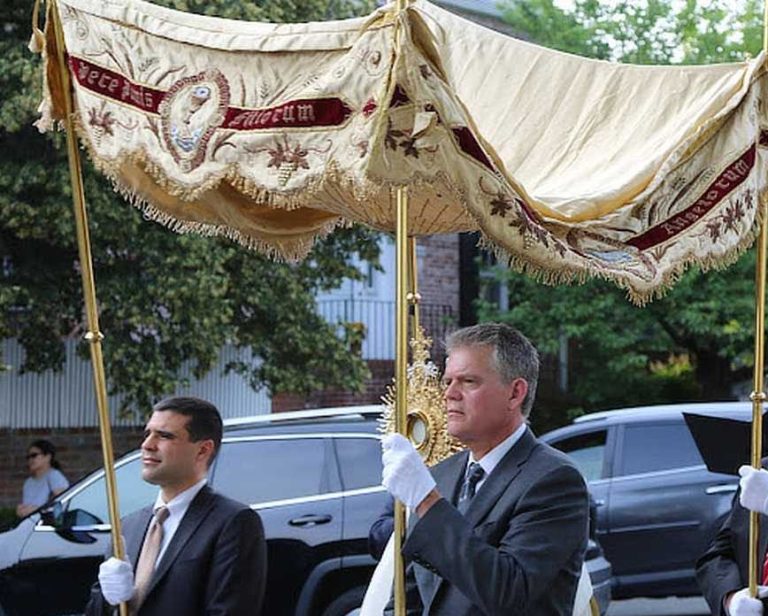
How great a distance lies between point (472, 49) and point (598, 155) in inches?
35.1

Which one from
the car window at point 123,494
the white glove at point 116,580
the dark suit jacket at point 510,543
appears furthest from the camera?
the car window at point 123,494

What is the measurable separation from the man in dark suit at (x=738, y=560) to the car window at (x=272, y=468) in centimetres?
→ 502

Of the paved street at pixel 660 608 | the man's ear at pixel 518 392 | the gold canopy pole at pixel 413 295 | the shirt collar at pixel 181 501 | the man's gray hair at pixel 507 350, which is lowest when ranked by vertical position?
the paved street at pixel 660 608

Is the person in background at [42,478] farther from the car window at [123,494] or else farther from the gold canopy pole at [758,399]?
the gold canopy pole at [758,399]

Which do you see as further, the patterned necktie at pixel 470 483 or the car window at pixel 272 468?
the car window at pixel 272 468

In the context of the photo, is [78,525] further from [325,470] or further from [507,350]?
[507,350]

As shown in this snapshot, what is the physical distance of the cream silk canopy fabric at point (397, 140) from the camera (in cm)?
470

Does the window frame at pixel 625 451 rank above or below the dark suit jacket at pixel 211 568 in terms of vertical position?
below

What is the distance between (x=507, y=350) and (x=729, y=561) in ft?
4.83

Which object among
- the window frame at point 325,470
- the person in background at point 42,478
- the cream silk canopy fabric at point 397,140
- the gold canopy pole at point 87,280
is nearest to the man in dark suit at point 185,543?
the gold canopy pole at point 87,280

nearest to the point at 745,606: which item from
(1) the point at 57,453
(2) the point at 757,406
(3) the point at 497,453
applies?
(2) the point at 757,406

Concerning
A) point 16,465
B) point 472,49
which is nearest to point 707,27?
point 16,465

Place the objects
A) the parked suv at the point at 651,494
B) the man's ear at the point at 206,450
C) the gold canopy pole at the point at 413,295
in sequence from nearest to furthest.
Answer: the man's ear at the point at 206,450, the gold canopy pole at the point at 413,295, the parked suv at the point at 651,494

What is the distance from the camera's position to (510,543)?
4.71 metres
